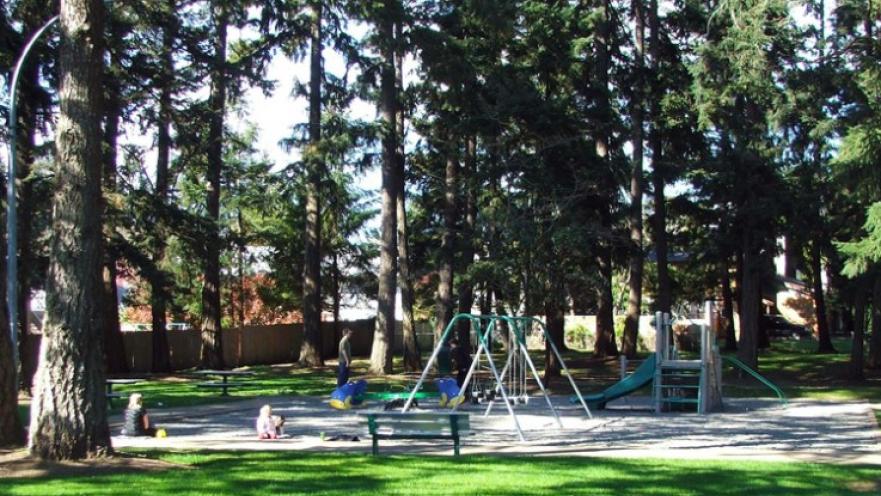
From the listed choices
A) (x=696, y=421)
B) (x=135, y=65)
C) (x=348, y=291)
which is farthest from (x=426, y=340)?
(x=696, y=421)

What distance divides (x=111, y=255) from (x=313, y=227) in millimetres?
8356

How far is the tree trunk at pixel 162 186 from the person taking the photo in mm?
23344

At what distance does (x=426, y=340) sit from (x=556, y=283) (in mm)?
33865

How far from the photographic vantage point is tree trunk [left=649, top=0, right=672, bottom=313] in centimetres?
3453

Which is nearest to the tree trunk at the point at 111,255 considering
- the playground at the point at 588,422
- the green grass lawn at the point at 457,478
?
the playground at the point at 588,422

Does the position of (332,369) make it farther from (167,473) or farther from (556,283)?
(167,473)

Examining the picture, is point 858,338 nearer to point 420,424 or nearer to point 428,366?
point 428,366

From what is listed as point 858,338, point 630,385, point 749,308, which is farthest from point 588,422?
point 858,338

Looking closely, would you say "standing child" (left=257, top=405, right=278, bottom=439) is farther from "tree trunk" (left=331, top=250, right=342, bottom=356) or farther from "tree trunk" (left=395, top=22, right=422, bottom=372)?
"tree trunk" (left=331, top=250, right=342, bottom=356)

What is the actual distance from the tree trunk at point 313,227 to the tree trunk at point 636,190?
10.7m

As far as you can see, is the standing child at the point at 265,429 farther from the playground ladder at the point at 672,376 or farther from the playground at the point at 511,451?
the playground ladder at the point at 672,376

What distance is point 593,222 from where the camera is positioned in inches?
1136

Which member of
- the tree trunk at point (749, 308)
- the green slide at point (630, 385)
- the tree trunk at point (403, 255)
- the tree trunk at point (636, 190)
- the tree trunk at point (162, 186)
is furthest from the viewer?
the tree trunk at point (636, 190)

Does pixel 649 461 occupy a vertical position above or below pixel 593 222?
below
